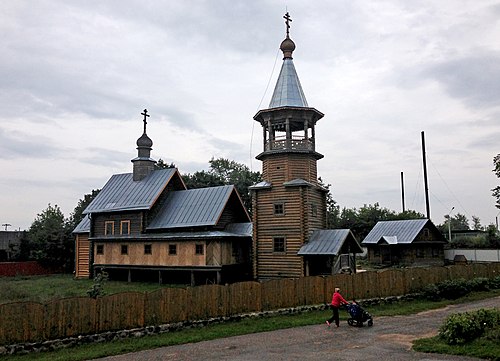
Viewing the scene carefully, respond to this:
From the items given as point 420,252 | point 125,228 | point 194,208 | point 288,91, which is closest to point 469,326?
point 288,91

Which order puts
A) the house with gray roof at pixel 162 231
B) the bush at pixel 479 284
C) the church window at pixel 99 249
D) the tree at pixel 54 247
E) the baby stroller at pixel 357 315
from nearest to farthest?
1. the baby stroller at pixel 357 315
2. the bush at pixel 479 284
3. the house with gray roof at pixel 162 231
4. the church window at pixel 99 249
5. the tree at pixel 54 247

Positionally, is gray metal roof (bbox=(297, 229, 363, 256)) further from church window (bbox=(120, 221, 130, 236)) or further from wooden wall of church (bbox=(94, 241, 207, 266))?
church window (bbox=(120, 221, 130, 236))

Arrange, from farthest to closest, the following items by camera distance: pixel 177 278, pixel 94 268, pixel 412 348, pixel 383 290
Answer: pixel 94 268, pixel 177 278, pixel 383 290, pixel 412 348

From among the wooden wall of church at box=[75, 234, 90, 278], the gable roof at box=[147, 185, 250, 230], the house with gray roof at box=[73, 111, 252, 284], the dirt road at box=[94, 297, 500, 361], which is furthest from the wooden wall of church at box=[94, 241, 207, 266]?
the dirt road at box=[94, 297, 500, 361]

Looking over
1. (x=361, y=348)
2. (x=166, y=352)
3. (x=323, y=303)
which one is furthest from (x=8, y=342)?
(x=323, y=303)

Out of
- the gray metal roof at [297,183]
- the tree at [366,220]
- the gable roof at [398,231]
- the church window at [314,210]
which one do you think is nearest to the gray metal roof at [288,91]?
the gray metal roof at [297,183]

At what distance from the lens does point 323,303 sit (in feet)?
66.6

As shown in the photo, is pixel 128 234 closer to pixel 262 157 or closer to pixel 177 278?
pixel 177 278

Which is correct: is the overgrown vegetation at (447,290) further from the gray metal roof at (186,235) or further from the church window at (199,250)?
the church window at (199,250)

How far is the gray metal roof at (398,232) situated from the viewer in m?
42.9

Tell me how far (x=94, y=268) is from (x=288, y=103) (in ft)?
63.1

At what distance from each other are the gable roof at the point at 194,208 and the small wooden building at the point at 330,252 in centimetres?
634

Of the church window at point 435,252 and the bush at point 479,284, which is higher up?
the church window at point 435,252

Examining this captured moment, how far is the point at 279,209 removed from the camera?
28844 millimetres
